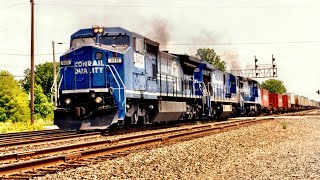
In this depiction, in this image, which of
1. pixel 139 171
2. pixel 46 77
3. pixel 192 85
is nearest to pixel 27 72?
pixel 46 77

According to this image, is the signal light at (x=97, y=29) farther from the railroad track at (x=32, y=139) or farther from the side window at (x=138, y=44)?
the railroad track at (x=32, y=139)

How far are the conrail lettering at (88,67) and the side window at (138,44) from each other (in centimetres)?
172

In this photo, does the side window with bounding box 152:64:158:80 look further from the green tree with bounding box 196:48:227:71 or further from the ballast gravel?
the green tree with bounding box 196:48:227:71

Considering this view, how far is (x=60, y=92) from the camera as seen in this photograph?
15875 mm

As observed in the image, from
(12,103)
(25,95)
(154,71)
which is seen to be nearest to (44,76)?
(25,95)

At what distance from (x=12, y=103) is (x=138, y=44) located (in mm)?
70440

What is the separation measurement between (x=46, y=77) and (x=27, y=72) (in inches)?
510

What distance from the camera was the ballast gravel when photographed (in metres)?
7.54

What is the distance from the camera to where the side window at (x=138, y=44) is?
1641 cm

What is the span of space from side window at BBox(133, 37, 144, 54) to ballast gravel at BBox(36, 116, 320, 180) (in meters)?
5.37

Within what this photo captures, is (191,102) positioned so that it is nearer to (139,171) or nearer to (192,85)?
(192,85)

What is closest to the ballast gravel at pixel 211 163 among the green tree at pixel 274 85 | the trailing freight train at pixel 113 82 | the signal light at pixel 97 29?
the trailing freight train at pixel 113 82

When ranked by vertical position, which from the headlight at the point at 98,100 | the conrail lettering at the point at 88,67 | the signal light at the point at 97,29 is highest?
the signal light at the point at 97,29

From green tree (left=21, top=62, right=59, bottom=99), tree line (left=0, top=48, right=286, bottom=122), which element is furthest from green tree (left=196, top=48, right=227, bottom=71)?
green tree (left=21, top=62, right=59, bottom=99)
